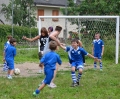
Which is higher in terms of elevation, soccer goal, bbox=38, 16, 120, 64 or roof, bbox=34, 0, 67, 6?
roof, bbox=34, 0, 67, 6

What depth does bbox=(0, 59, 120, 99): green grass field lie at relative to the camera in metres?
7.92

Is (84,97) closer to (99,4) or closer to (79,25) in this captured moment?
(79,25)

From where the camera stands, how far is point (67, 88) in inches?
345

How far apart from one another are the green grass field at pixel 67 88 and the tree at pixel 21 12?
2150cm

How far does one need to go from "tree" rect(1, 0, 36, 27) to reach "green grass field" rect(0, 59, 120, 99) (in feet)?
70.5

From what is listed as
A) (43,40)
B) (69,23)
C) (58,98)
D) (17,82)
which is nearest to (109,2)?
(69,23)

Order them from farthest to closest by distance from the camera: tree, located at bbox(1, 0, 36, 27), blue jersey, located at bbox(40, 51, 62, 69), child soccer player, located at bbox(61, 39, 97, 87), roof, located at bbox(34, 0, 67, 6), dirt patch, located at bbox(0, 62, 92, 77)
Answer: roof, located at bbox(34, 0, 67, 6) < tree, located at bbox(1, 0, 36, 27) < dirt patch, located at bbox(0, 62, 92, 77) < child soccer player, located at bbox(61, 39, 97, 87) < blue jersey, located at bbox(40, 51, 62, 69)

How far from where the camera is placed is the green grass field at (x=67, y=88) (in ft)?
Result: 26.0

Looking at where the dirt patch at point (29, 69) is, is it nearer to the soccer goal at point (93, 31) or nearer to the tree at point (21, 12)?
the soccer goal at point (93, 31)

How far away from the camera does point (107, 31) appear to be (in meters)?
16.9

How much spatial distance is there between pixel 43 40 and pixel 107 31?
6.73 meters

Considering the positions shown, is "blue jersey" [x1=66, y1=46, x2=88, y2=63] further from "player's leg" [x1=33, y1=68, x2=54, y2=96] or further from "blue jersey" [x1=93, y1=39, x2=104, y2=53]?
"blue jersey" [x1=93, y1=39, x2=104, y2=53]

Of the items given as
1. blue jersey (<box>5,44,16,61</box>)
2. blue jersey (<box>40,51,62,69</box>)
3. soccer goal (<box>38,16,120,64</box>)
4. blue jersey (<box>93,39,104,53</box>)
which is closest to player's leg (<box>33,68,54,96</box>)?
blue jersey (<box>40,51,62,69</box>)

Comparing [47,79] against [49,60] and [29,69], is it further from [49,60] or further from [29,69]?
[29,69]
